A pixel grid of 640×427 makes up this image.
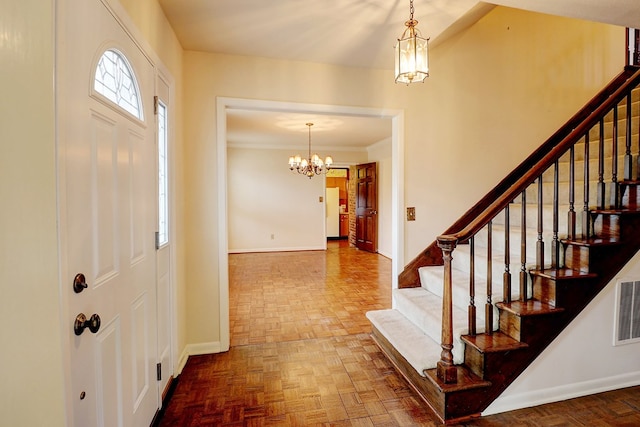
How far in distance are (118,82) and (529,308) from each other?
2.47 metres

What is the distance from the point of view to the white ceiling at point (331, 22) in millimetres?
1562

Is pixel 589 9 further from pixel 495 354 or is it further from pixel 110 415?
pixel 110 415

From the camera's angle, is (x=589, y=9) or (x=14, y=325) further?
(x=589, y=9)

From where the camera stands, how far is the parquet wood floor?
1.78 m

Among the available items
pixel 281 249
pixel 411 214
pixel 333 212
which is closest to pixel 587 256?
pixel 411 214

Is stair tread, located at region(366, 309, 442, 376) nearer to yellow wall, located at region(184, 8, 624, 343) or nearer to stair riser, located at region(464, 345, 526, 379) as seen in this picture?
stair riser, located at region(464, 345, 526, 379)

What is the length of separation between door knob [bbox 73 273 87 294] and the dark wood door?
6421 millimetres

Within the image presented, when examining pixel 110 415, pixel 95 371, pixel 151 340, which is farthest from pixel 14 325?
pixel 151 340

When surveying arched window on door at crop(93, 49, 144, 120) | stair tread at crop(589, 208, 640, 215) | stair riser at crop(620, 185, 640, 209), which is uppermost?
arched window on door at crop(93, 49, 144, 120)

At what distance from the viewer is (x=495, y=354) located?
175cm

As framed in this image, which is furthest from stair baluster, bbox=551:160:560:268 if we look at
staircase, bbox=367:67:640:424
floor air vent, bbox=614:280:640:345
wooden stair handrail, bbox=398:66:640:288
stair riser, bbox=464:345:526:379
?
wooden stair handrail, bbox=398:66:640:288

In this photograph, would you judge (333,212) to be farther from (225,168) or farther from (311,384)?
(311,384)

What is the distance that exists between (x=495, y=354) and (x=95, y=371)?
194 cm

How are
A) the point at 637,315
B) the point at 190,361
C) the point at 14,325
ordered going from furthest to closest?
the point at 190,361 → the point at 637,315 → the point at 14,325
